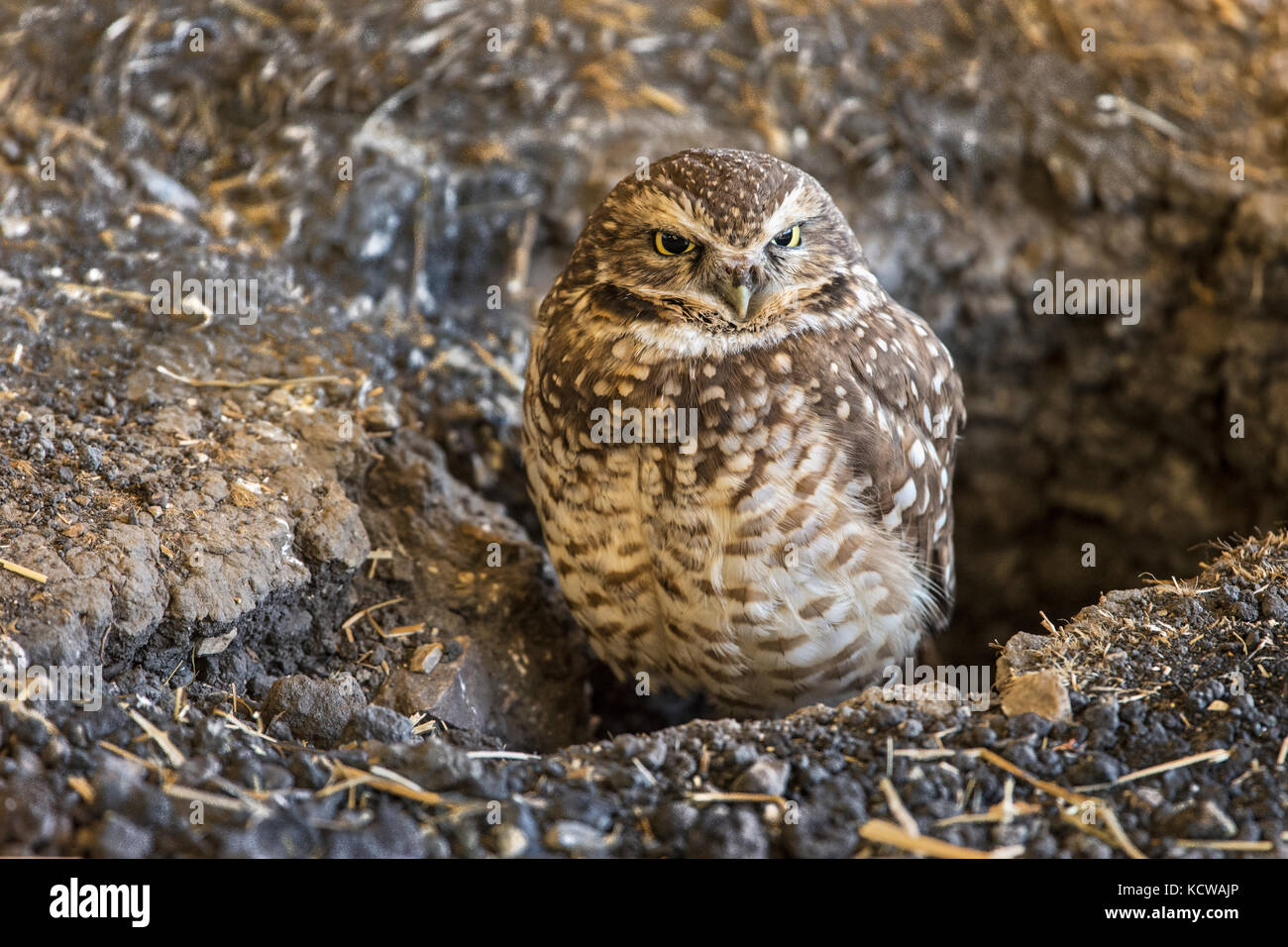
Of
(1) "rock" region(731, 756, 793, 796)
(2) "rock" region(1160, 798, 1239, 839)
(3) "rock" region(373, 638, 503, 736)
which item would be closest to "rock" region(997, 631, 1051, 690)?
(2) "rock" region(1160, 798, 1239, 839)

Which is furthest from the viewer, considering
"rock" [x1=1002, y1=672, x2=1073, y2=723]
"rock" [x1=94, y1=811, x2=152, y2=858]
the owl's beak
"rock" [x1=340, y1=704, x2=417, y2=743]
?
the owl's beak

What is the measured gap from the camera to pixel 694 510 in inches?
114

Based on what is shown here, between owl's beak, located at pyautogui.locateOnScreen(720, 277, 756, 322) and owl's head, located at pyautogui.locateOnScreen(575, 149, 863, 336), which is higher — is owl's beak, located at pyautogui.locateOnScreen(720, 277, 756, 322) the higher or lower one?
the lower one

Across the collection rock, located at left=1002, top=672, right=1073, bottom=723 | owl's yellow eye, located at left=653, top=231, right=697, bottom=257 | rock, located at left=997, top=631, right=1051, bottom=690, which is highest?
owl's yellow eye, located at left=653, top=231, right=697, bottom=257

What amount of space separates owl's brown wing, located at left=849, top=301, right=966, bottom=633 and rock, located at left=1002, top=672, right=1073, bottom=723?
650 millimetres

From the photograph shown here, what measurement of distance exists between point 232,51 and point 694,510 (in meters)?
2.93

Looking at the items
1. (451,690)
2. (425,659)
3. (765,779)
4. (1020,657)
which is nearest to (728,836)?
(765,779)

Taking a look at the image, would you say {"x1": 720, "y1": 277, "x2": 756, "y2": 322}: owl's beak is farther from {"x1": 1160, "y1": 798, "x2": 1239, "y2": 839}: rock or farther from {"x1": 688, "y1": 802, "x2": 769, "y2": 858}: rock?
{"x1": 1160, "y1": 798, "x2": 1239, "y2": 839}: rock

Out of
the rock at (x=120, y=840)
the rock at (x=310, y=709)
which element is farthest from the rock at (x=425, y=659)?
the rock at (x=120, y=840)

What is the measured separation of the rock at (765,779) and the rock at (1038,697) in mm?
599

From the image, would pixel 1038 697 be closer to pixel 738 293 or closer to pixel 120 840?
pixel 738 293

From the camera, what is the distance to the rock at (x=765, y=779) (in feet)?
7.52

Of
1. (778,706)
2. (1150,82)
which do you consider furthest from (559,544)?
(1150,82)

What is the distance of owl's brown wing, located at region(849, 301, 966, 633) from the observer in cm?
297
